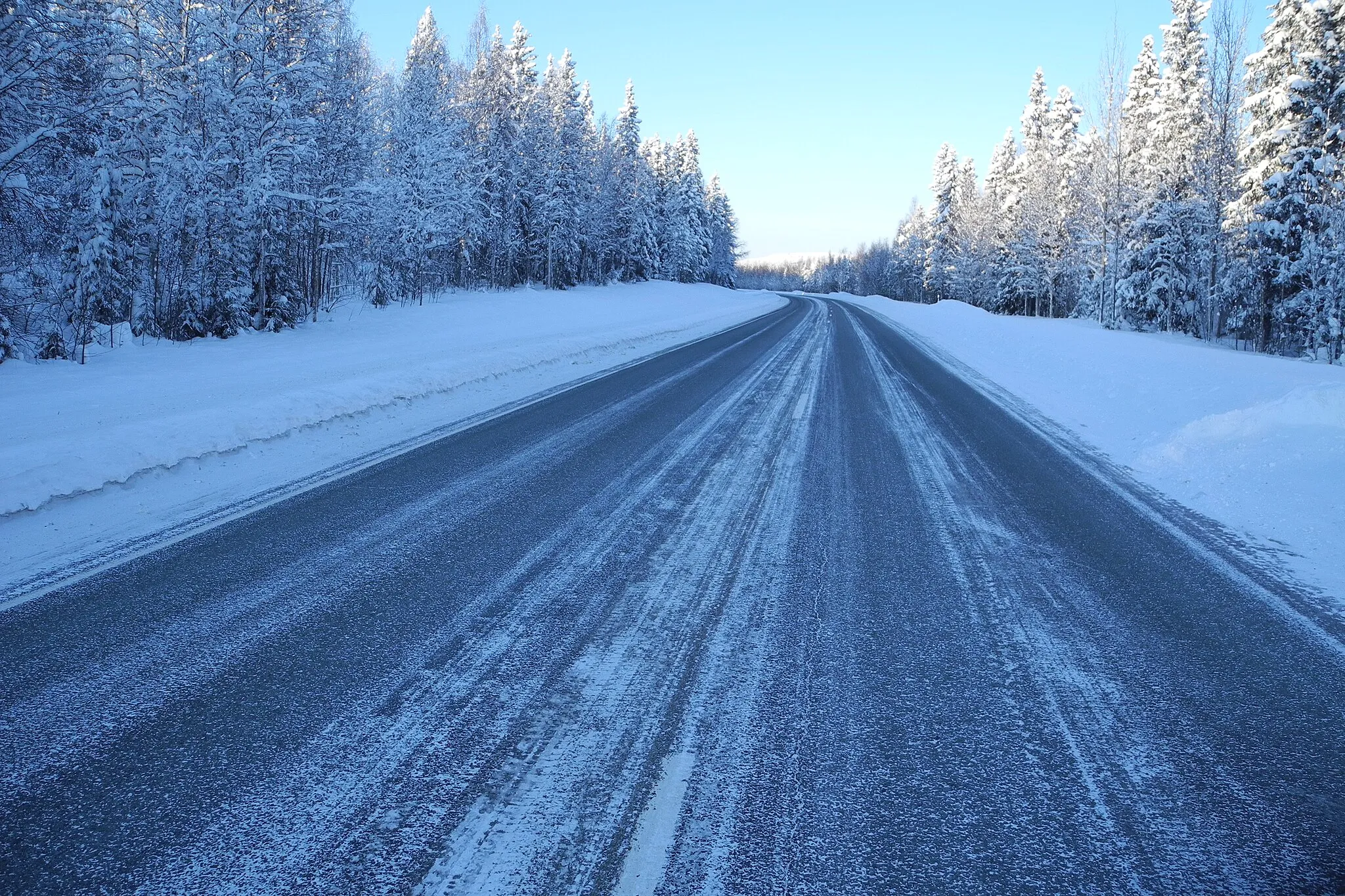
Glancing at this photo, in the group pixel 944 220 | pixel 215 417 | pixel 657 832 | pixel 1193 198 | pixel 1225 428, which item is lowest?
pixel 657 832

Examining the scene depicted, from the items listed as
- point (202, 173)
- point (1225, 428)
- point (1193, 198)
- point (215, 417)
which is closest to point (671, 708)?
point (215, 417)

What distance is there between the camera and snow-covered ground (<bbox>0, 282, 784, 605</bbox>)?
4801 millimetres

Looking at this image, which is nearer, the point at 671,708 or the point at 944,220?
the point at 671,708

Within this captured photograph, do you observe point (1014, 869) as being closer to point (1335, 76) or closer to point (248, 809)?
point (248, 809)

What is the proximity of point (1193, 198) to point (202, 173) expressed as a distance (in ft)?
125

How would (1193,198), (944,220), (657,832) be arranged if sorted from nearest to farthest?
1. (657,832)
2. (1193,198)
3. (944,220)

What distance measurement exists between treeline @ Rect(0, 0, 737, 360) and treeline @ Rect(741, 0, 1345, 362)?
29333 mm

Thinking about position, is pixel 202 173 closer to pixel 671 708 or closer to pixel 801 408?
pixel 801 408

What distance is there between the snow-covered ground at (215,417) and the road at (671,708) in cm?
81

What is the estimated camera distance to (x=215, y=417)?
23.4 ft

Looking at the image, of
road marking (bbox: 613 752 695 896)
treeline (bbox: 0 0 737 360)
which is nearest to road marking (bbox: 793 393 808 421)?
road marking (bbox: 613 752 695 896)

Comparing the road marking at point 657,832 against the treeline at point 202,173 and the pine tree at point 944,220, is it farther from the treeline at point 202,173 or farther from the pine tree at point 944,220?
the pine tree at point 944,220

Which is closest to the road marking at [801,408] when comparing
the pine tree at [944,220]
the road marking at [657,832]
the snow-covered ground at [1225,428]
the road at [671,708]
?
the snow-covered ground at [1225,428]

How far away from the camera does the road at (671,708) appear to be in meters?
1.95
